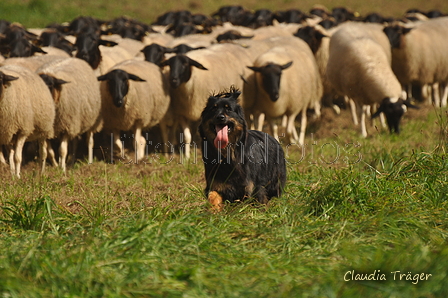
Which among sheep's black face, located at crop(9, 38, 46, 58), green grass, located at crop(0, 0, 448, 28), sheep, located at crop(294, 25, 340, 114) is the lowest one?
green grass, located at crop(0, 0, 448, 28)

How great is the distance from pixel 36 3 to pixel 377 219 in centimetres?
2472

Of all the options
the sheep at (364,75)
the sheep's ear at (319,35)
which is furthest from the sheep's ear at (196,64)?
the sheep's ear at (319,35)

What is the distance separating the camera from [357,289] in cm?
351

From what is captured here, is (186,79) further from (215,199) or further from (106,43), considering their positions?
(215,199)

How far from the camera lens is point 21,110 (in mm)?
8391

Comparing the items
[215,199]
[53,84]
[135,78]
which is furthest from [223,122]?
[135,78]

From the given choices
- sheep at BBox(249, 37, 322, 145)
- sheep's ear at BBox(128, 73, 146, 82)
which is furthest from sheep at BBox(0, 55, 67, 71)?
sheep at BBox(249, 37, 322, 145)

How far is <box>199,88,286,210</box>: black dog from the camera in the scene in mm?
5062

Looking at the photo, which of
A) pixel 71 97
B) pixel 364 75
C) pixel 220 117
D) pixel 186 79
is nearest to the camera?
pixel 220 117

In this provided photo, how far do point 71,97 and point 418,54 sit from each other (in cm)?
782

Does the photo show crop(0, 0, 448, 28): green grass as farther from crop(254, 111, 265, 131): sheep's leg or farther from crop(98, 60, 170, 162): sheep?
crop(98, 60, 170, 162): sheep

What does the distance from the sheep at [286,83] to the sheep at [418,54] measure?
8.46 ft

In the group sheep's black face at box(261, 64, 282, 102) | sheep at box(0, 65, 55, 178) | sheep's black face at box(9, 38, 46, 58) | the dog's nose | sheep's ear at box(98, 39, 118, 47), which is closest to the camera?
the dog's nose

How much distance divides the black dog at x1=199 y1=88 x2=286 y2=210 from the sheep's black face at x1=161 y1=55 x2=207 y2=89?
15.5 feet
